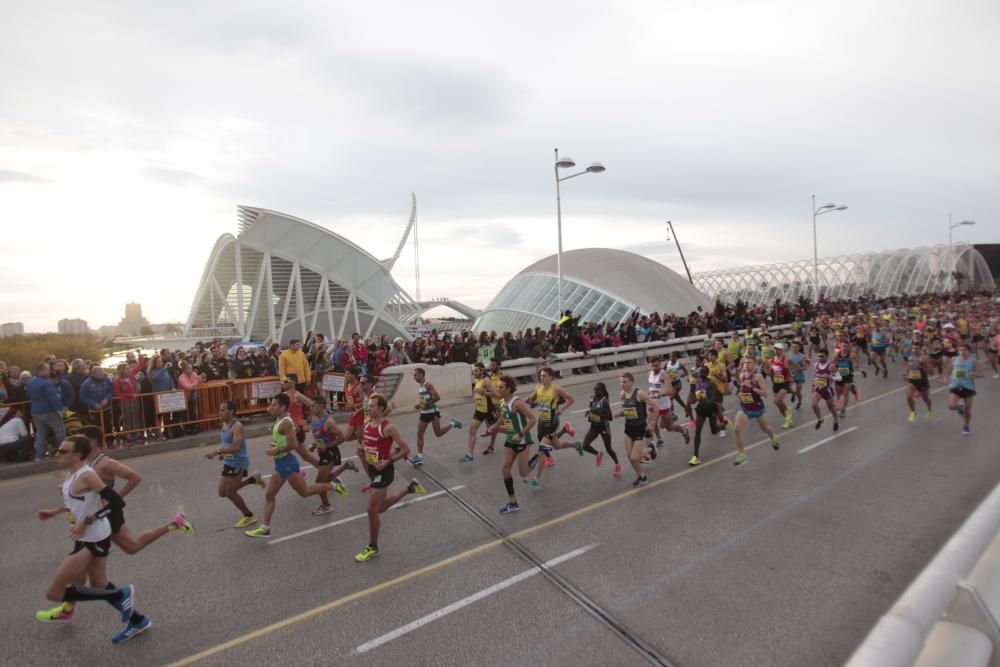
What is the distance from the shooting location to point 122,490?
4676 millimetres

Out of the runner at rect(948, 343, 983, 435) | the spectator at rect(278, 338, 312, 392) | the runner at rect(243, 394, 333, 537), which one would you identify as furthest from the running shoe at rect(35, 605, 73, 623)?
the runner at rect(948, 343, 983, 435)

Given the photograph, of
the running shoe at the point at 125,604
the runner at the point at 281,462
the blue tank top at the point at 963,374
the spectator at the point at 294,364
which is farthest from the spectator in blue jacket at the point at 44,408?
the blue tank top at the point at 963,374

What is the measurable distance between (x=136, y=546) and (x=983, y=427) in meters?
13.8

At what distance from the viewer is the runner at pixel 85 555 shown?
441 centimetres

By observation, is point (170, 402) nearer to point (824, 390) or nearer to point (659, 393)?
point (659, 393)

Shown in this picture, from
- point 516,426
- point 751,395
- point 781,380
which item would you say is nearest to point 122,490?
point 516,426

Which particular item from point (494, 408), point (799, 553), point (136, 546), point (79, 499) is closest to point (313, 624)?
point (136, 546)

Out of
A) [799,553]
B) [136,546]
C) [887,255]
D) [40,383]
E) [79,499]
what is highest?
[887,255]

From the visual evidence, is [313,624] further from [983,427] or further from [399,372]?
A: [983,427]

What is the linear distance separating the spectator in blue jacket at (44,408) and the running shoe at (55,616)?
20.2ft

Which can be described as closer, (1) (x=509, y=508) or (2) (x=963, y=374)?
(1) (x=509, y=508)

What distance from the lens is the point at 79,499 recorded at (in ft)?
15.1

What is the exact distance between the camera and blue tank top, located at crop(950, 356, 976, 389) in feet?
33.1

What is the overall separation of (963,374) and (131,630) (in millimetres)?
13100
